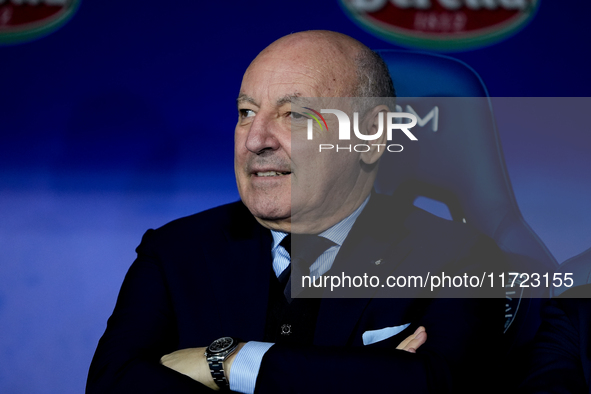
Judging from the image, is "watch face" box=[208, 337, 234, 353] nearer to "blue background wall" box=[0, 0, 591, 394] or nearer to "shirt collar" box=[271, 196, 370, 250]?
"shirt collar" box=[271, 196, 370, 250]

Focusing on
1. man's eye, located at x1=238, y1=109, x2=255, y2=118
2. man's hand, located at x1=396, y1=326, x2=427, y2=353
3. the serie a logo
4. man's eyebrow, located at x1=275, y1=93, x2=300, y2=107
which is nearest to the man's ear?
the serie a logo

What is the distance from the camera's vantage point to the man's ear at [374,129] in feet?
5.90

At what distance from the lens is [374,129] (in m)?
1.84

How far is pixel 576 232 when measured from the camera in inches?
85.9

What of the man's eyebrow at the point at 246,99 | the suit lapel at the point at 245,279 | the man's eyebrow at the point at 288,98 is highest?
the man's eyebrow at the point at 246,99

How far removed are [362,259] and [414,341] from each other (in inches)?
13.3

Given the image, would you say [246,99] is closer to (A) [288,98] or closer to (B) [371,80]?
(A) [288,98]

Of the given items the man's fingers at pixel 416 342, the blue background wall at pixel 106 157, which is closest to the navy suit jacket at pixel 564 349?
the man's fingers at pixel 416 342

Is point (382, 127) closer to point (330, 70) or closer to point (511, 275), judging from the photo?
point (330, 70)

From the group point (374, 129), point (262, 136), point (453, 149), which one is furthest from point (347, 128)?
point (453, 149)

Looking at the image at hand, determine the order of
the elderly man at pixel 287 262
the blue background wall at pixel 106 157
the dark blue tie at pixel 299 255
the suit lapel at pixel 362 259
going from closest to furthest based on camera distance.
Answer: the elderly man at pixel 287 262 < the suit lapel at pixel 362 259 < the dark blue tie at pixel 299 255 < the blue background wall at pixel 106 157

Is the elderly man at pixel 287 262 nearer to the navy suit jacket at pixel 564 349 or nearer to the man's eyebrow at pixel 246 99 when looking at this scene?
the man's eyebrow at pixel 246 99

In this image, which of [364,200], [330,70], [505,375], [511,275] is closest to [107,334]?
[364,200]

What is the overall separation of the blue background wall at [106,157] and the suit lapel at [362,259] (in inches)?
30.4
